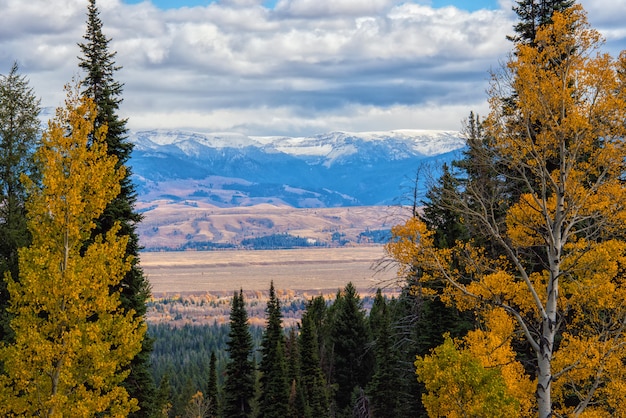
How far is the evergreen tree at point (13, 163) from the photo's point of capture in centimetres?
3228

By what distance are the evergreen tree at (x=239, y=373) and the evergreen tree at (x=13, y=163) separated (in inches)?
949

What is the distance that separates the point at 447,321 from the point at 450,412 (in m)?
18.5

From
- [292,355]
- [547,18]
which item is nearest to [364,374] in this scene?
[292,355]

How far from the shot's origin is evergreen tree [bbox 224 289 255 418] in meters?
55.0

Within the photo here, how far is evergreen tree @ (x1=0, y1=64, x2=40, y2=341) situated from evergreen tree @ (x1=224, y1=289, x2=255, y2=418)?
79.1ft

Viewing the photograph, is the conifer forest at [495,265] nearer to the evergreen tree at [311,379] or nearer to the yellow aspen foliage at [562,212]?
the yellow aspen foliage at [562,212]

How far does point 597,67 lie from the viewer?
18156 mm

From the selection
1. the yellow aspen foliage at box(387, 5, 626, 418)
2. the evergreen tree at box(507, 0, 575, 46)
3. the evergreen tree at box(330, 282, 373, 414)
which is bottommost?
the evergreen tree at box(330, 282, 373, 414)

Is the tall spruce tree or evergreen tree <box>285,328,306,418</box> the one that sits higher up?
the tall spruce tree

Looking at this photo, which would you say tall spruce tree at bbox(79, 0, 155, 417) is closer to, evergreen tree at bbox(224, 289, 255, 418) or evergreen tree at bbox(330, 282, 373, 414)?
evergreen tree at bbox(224, 289, 255, 418)

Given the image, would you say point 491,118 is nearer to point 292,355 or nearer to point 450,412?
point 450,412

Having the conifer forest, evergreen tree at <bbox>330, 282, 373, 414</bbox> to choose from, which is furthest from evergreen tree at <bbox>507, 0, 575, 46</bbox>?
evergreen tree at <bbox>330, 282, 373, 414</bbox>

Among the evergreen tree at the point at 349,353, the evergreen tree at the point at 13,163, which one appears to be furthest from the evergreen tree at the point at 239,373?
the evergreen tree at the point at 13,163

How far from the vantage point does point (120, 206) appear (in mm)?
29938
